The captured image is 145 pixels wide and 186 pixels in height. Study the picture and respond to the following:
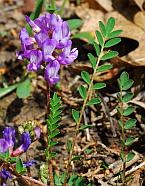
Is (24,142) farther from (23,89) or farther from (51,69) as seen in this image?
(23,89)

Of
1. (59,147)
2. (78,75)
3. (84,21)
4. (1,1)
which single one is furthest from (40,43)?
(1,1)

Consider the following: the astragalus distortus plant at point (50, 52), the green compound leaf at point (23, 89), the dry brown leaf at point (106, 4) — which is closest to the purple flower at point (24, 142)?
the astragalus distortus plant at point (50, 52)

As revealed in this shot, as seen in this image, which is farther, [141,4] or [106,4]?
[106,4]

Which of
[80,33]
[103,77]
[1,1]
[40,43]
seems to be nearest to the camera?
[40,43]

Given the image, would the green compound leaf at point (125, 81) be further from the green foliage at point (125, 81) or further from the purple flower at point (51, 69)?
the purple flower at point (51, 69)

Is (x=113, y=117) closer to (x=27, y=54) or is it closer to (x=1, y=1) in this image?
(x=27, y=54)

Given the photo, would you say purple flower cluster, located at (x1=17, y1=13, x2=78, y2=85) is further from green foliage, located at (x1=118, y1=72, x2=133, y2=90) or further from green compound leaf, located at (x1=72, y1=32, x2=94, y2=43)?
green compound leaf, located at (x1=72, y1=32, x2=94, y2=43)

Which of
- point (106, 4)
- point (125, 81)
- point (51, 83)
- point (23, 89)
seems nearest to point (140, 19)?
point (106, 4)

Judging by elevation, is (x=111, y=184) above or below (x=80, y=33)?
below
